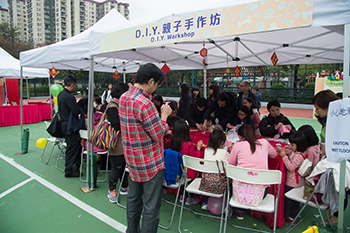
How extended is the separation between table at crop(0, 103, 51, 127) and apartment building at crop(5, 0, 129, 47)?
73048mm

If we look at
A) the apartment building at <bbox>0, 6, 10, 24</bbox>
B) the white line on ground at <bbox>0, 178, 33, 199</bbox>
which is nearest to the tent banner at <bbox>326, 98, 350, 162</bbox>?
the white line on ground at <bbox>0, 178, 33, 199</bbox>

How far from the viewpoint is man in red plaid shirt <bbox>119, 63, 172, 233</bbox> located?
5.45ft

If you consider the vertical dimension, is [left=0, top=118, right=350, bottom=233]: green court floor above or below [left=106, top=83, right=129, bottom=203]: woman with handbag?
below

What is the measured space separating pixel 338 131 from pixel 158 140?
1.31m

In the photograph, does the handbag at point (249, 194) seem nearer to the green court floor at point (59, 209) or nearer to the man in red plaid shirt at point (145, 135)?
the green court floor at point (59, 209)

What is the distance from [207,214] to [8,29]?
1650 inches

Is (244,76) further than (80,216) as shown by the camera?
Yes

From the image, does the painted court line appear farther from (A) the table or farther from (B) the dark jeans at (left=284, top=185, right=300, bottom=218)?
(A) the table

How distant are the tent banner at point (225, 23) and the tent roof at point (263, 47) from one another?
0.06m

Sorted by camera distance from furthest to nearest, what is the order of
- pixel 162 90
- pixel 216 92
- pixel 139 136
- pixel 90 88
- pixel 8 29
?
pixel 8 29 → pixel 162 90 → pixel 216 92 → pixel 90 88 → pixel 139 136

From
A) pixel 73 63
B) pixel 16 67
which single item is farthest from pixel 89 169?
pixel 16 67

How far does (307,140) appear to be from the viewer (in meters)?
2.60

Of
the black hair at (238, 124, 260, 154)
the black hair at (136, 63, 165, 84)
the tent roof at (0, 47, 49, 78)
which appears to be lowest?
the black hair at (238, 124, 260, 154)

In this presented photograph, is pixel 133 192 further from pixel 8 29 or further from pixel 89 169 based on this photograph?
pixel 8 29
